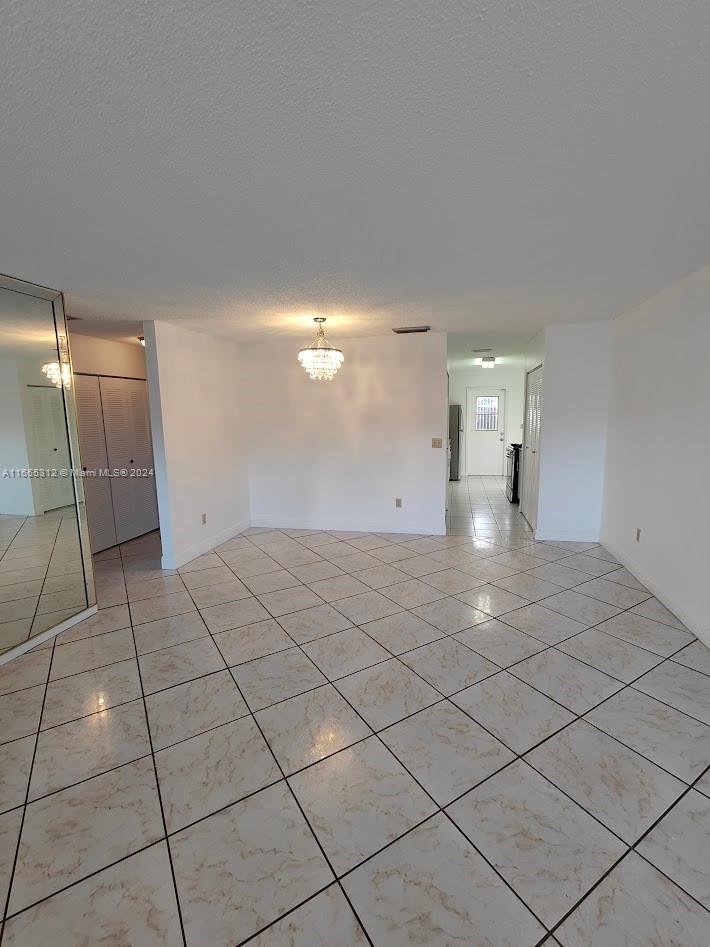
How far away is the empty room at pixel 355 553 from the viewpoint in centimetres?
113

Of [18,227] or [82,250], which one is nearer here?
[18,227]

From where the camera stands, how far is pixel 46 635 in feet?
9.71

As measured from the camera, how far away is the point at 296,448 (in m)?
5.48

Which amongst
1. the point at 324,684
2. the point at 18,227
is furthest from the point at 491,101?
the point at 324,684

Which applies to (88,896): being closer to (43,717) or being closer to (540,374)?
(43,717)

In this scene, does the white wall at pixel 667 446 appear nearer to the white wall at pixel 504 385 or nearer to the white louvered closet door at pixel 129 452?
the white wall at pixel 504 385

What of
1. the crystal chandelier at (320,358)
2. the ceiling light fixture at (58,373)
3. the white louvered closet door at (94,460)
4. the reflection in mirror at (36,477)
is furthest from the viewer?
the white louvered closet door at (94,460)

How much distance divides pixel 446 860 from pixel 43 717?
6.65 ft

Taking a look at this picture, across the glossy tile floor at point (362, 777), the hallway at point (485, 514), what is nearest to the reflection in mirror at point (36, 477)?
the glossy tile floor at point (362, 777)

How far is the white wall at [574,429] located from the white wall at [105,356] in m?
4.81

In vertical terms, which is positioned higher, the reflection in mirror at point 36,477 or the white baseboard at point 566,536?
the reflection in mirror at point 36,477

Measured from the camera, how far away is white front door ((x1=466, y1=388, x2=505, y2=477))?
9484 millimetres

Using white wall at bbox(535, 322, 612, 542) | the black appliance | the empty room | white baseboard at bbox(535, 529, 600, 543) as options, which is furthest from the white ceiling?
the black appliance

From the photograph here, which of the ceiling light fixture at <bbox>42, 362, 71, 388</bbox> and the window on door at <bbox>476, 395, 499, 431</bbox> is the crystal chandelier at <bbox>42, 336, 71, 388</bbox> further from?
the window on door at <bbox>476, 395, 499, 431</bbox>
